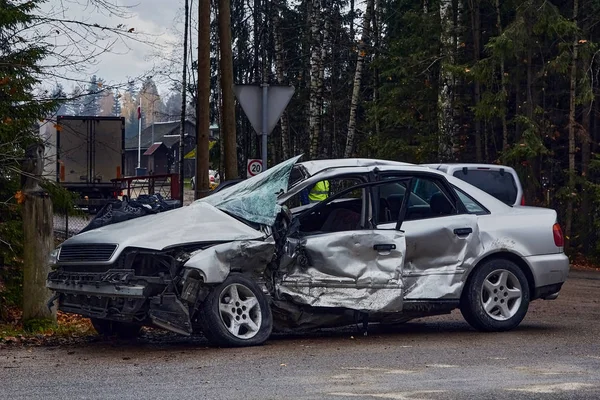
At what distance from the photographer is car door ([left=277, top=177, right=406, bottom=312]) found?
9852 millimetres

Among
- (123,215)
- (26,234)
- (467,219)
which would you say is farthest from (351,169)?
(26,234)

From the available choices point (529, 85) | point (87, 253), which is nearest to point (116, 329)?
point (87, 253)

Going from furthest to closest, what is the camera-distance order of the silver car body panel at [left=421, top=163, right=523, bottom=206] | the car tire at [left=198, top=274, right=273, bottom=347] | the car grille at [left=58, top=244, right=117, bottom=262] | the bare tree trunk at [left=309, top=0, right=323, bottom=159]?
the bare tree trunk at [left=309, top=0, right=323, bottom=159], the silver car body panel at [left=421, top=163, right=523, bottom=206], the car tire at [left=198, top=274, right=273, bottom=347], the car grille at [left=58, top=244, right=117, bottom=262]

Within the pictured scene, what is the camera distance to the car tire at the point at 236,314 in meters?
9.27

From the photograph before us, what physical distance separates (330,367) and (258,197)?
91.6 inches

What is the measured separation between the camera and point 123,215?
10.2m

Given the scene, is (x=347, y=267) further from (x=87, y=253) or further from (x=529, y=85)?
(x=529, y=85)

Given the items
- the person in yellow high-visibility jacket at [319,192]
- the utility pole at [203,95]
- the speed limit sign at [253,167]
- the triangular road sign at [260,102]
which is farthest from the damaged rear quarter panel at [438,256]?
the speed limit sign at [253,167]

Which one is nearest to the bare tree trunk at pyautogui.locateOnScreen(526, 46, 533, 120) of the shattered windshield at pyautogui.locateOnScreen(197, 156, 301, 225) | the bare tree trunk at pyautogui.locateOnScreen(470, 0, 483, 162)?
the bare tree trunk at pyautogui.locateOnScreen(470, 0, 483, 162)

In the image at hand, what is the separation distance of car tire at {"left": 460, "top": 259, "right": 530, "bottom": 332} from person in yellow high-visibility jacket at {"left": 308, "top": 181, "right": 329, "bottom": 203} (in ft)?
6.09

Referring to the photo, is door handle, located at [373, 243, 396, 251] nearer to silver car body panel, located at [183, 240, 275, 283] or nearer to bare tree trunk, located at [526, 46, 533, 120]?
silver car body panel, located at [183, 240, 275, 283]

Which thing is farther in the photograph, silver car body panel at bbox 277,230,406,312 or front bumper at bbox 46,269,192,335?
silver car body panel at bbox 277,230,406,312

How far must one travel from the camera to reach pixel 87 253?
9352mm

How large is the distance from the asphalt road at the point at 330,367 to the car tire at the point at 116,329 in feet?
0.54
